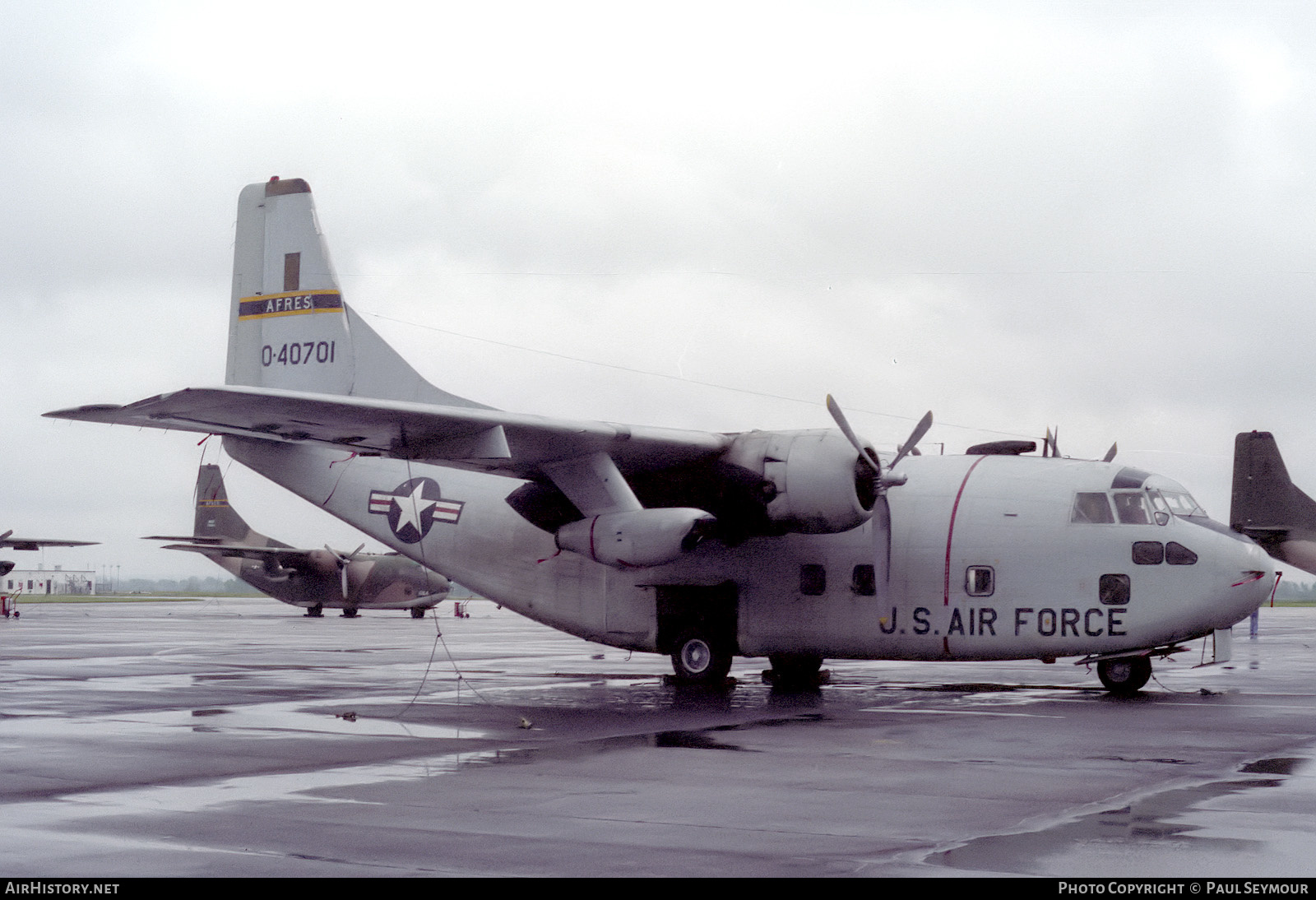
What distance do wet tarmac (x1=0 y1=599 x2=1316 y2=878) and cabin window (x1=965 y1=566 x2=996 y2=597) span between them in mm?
1544

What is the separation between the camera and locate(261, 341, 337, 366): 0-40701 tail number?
23.5 m

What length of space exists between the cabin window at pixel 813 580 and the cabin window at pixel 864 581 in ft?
1.45

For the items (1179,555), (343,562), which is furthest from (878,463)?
(343,562)

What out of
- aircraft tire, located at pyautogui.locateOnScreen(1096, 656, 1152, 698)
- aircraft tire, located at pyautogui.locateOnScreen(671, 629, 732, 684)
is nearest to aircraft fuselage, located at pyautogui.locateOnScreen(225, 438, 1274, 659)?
aircraft tire, located at pyautogui.locateOnScreen(671, 629, 732, 684)

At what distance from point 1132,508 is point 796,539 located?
4.79 meters

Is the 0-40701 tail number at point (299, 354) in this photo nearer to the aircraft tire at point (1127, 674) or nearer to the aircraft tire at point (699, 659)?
the aircraft tire at point (699, 659)

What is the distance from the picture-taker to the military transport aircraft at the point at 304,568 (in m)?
56.2

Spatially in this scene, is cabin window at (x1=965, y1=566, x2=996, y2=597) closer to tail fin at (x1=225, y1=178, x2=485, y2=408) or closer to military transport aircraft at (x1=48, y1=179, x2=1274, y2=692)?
military transport aircraft at (x1=48, y1=179, x2=1274, y2=692)

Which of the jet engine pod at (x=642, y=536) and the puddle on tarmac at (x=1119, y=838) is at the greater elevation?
the jet engine pod at (x=642, y=536)

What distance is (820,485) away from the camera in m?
17.9

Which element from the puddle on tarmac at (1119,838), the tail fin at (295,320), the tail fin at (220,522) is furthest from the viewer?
the tail fin at (220,522)

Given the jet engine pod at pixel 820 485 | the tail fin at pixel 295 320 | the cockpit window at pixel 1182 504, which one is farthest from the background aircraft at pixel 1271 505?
the tail fin at pixel 295 320

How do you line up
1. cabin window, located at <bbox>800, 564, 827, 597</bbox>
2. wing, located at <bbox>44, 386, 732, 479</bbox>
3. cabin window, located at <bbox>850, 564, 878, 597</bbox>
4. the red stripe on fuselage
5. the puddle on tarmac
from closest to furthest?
1. the puddle on tarmac
2. wing, located at <bbox>44, 386, 732, 479</bbox>
3. the red stripe on fuselage
4. cabin window, located at <bbox>850, 564, 878, 597</bbox>
5. cabin window, located at <bbox>800, 564, 827, 597</bbox>
